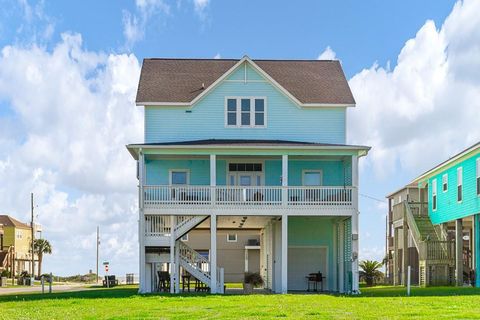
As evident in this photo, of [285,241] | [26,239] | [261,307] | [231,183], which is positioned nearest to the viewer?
[261,307]

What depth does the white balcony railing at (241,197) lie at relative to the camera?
37531 millimetres

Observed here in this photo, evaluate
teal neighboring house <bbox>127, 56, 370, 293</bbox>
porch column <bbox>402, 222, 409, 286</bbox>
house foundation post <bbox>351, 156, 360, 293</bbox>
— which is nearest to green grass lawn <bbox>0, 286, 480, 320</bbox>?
house foundation post <bbox>351, 156, 360, 293</bbox>

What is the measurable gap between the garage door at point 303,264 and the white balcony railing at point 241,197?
494 cm

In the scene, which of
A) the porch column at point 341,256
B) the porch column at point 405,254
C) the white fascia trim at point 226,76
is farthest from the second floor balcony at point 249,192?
the porch column at point 405,254

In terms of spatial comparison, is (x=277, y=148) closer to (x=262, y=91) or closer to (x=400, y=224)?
(x=262, y=91)

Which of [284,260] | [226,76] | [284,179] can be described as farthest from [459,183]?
[226,76]

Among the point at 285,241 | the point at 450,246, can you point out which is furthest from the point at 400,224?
the point at 285,241

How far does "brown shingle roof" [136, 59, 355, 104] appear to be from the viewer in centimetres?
4256

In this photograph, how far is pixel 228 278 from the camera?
6712cm

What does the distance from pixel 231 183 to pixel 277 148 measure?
508 centimetres

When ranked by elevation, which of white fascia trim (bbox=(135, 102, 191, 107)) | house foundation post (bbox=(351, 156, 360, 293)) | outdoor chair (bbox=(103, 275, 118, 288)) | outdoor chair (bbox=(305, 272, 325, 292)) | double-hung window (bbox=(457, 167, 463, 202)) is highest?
white fascia trim (bbox=(135, 102, 191, 107))

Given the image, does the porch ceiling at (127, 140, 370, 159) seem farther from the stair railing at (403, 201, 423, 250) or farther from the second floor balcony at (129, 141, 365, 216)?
the stair railing at (403, 201, 423, 250)

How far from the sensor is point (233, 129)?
41688mm

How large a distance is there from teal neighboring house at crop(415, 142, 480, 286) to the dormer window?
9860 millimetres
